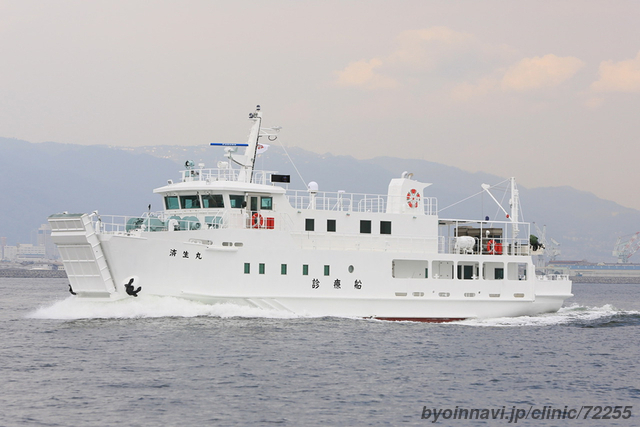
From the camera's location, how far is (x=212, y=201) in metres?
26.8

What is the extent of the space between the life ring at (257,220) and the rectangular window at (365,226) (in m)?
4.13

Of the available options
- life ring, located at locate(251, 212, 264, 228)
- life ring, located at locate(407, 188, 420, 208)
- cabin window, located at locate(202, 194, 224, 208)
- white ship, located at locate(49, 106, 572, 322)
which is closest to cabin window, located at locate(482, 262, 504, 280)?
white ship, located at locate(49, 106, 572, 322)

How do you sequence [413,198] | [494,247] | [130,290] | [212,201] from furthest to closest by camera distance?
1. [494,247]
2. [413,198]
3. [212,201]
4. [130,290]

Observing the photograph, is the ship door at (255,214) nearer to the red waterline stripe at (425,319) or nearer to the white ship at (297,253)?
the white ship at (297,253)

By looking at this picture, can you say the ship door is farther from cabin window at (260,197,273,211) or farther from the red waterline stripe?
the red waterline stripe

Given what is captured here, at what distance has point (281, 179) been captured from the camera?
2773 cm

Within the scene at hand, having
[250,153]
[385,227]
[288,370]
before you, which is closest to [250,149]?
[250,153]

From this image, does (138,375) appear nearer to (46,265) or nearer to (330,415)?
(330,415)

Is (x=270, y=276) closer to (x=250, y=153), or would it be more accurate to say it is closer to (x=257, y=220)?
(x=257, y=220)

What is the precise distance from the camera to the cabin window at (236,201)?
26.8 meters

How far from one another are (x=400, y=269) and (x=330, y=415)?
46.9 ft

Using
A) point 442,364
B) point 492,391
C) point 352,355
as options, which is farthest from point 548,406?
point 352,355

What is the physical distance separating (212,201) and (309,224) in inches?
148

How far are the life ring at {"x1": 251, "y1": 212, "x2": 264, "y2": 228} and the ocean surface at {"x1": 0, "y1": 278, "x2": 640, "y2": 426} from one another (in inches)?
126
